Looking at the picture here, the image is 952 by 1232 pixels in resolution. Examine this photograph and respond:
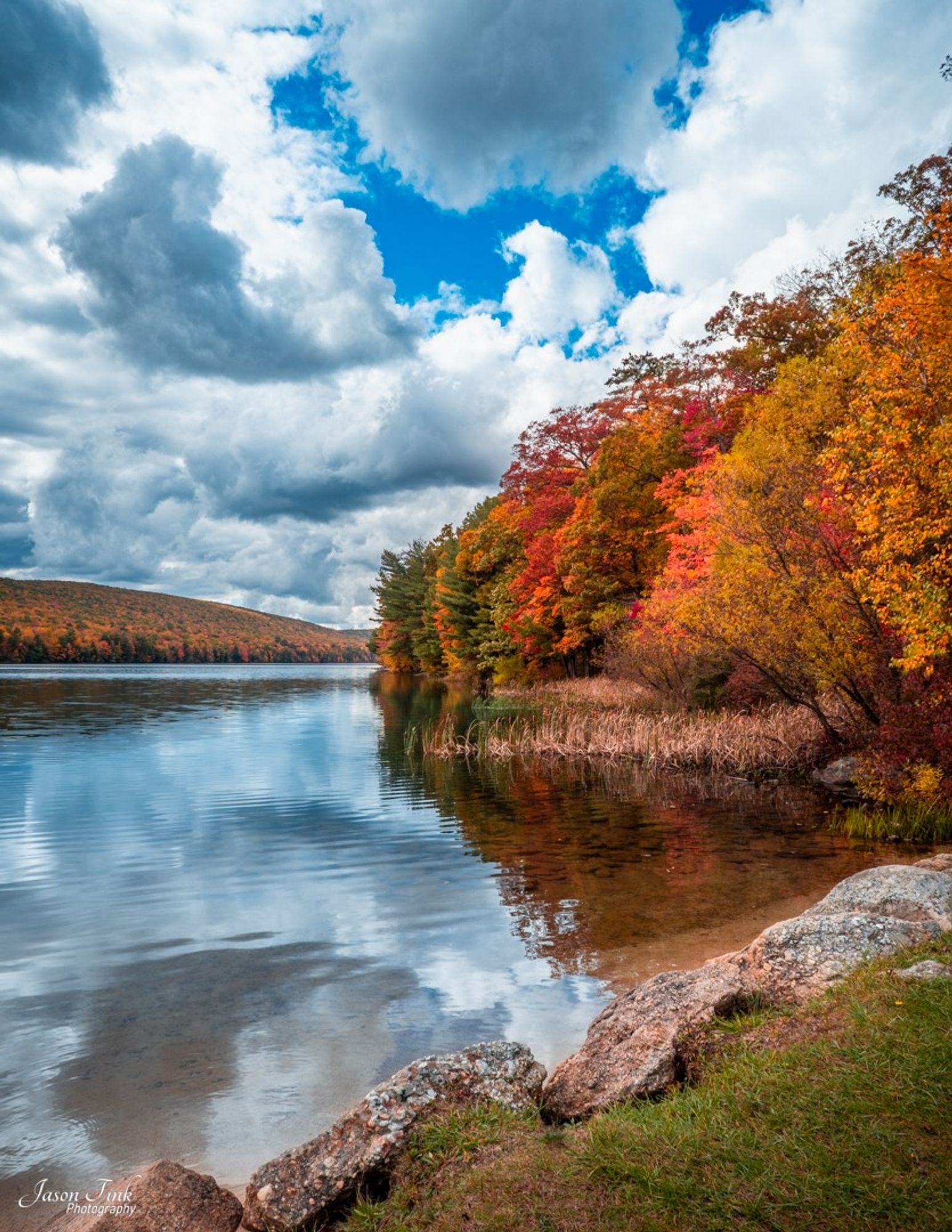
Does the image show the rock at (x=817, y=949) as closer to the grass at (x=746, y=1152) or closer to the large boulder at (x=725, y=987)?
the large boulder at (x=725, y=987)

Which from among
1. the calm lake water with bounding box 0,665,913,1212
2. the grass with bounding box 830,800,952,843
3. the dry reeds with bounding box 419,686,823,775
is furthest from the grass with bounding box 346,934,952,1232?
the dry reeds with bounding box 419,686,823,775

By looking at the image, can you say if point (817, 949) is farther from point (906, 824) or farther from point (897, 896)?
point (906, 824)

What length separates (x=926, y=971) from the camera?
206 inches

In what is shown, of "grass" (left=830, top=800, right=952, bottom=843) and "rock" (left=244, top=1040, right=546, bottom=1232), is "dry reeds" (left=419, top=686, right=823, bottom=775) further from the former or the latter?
"rock" (left=244, top=1040, right=546, bottom=1232)

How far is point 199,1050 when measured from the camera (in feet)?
22.2

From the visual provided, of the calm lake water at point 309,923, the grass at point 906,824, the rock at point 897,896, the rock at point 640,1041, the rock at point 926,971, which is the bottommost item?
the calm lake water at point 309,923

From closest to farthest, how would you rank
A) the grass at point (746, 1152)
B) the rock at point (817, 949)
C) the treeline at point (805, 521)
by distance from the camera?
the grass at point (746, 1152), the rock at point (817, 949), the treeline at point (805, 521)

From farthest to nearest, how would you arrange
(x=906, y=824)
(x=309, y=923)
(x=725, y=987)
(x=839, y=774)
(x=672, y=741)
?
(x=672, y=741)
(x=839, y=774)
(x=906, y=824)
(x=309, y=923)
(x=725, y=987)

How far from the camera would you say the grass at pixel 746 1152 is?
333 cm

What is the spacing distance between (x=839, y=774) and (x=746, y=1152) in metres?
16.6

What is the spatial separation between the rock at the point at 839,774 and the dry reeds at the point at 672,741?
0.86m

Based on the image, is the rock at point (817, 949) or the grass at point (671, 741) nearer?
the rock at point (817, 949)
